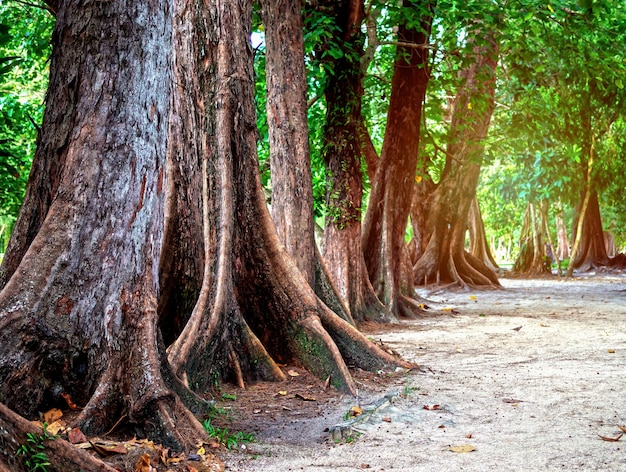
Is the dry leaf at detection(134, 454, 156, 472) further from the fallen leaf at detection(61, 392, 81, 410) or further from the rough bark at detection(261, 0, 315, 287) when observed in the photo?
the rough bark at detection(261, 0, 315, 287)

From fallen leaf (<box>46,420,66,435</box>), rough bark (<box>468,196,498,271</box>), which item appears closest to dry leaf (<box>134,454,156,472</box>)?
fallen leaf (<box>46,420,66,435</box>)

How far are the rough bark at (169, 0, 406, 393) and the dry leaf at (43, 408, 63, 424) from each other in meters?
1.93

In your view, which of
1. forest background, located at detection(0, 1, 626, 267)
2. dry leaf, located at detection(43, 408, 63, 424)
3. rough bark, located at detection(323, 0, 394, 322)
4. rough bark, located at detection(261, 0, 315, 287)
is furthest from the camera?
rough bark, located at detection(323, 0, 394, 322)

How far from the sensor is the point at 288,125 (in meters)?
8.23

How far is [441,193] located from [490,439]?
1440 centimetres

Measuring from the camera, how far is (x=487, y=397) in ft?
17.4

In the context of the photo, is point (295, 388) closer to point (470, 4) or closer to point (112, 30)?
point (112, 30)

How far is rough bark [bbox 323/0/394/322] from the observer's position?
10.3 m

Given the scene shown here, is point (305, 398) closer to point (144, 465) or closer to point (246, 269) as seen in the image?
point (246, 269)

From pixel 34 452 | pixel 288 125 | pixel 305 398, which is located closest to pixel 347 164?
pixel 288 125

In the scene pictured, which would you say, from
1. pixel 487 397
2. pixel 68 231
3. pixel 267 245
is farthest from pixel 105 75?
pixel 487 397

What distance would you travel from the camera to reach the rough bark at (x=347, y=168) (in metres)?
10.3

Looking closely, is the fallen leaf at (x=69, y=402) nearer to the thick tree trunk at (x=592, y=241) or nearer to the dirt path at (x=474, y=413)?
the dirt path at (x=474, y=413)

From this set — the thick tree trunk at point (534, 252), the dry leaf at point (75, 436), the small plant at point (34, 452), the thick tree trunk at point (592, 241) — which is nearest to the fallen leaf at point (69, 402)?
the dry leaf at point (75, 436)
